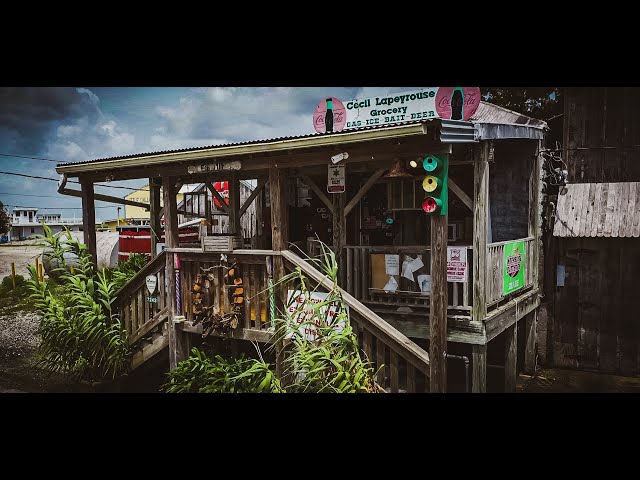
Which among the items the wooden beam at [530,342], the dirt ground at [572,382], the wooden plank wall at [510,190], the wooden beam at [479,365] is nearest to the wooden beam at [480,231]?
the wooden beam at [479,365]

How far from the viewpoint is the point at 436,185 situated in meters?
4.38

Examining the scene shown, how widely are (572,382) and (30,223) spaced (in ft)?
24.9

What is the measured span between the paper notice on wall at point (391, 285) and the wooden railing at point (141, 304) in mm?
2812

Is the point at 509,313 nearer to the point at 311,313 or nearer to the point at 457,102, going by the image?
the point at 457,102

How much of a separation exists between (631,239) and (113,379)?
7.14m

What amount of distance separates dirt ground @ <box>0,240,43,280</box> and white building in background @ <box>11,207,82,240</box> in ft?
0.49

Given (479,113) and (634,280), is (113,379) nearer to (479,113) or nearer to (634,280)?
(479,113)

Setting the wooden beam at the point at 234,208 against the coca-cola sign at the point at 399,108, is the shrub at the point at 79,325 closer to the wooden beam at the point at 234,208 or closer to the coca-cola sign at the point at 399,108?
the wooden beam at the point at 234,208

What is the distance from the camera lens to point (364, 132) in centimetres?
444

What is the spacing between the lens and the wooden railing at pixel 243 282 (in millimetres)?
5410

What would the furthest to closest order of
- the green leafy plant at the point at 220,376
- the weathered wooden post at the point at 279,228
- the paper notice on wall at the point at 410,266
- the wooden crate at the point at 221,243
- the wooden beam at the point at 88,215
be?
the wooden beam at the point at 88,215, the paper notice on wall at the point at 410,266, the wooden crate at the point at 221,243, the weathered wooden post at the point at 279,228, the green leafy plant at the point at 220,376

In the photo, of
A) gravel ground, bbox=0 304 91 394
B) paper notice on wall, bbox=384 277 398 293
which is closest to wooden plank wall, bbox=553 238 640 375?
paper notice on wall, bbox=384 277 398 293

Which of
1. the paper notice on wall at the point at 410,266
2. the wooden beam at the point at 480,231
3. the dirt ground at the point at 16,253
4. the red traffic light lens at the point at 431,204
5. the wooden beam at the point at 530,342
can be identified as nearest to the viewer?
the red traffic light lens at the point at 431,204

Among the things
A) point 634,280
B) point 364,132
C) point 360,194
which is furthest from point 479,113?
point 364,132
